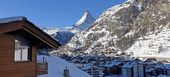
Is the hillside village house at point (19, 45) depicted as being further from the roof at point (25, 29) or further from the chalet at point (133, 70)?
the chalet at point (133, 70)

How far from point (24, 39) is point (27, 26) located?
1.77ft

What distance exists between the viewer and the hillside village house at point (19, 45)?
8.04 meters

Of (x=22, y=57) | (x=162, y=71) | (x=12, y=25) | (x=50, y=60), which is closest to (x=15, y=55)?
(x=22, y=57)

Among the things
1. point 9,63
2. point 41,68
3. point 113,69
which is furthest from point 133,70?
point 9,63

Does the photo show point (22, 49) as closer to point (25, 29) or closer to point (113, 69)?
point (25, 29)

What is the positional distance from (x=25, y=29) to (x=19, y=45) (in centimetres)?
43

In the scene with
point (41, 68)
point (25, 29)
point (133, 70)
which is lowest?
point (133, 70)

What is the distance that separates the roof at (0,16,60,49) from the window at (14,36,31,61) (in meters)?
0.18

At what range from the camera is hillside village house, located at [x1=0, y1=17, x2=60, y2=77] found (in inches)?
316

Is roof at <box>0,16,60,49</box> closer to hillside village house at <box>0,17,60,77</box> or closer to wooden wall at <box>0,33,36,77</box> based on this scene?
hillside village house at <box>0,17,60,77</box>

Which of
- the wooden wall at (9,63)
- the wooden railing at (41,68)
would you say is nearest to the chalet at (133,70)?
the wooden railing at (41,68)

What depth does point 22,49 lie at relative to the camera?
879 centimetres

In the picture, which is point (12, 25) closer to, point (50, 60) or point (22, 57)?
point (22, 57)

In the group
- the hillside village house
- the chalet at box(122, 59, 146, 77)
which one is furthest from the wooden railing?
the chalet at box(122, 59, 146, 77)
